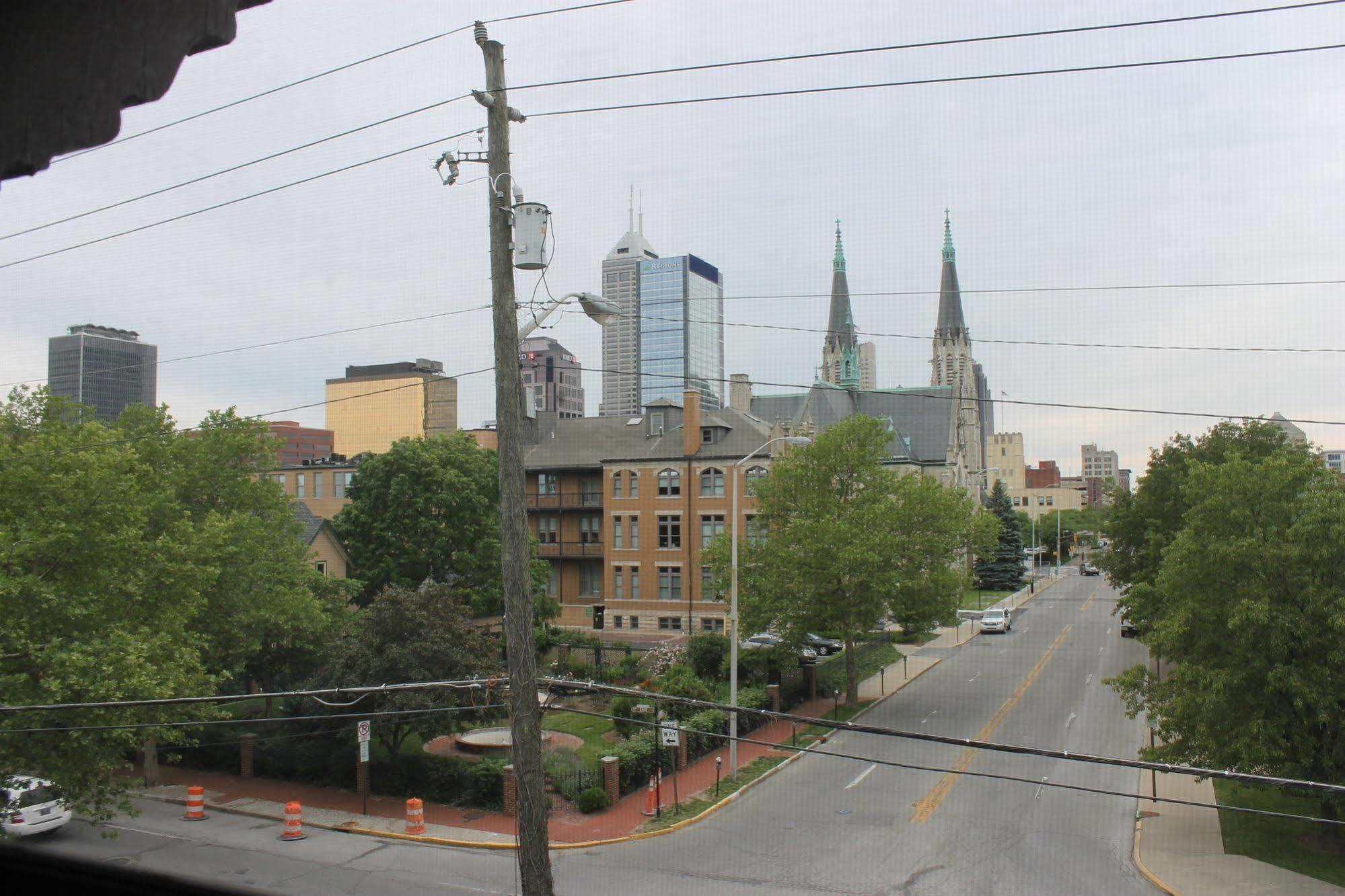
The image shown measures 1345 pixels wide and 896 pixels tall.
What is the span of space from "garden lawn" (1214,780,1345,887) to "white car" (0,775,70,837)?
66.5ft

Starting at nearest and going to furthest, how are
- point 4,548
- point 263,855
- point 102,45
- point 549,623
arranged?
1. point 102,45
2. point 4,548
3. point 263,855
4. point 549,623

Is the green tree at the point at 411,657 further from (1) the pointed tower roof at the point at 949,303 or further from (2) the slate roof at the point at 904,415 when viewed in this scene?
(1) the pointed tower roof at the point at 949,303

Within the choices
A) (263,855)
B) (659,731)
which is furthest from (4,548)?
(659,731)

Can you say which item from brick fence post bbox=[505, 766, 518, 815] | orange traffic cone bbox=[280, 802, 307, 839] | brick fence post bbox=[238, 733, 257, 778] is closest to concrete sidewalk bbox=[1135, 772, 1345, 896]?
brick fence post bbox=[505, 766, 518, 815]

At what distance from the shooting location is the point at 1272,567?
17.5 m

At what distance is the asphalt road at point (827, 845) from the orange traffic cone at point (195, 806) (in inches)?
12.1

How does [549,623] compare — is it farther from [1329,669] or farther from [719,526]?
[1329,669]

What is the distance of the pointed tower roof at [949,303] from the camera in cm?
10219

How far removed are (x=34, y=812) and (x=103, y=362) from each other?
8.20 metres

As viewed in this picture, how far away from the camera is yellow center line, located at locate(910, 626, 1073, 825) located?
2103cm

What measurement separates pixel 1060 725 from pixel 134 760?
83.4 ft

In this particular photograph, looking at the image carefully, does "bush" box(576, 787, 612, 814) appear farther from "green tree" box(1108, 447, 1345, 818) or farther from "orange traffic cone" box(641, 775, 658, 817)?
"green tree" box(1108, 447, 1345, 818)

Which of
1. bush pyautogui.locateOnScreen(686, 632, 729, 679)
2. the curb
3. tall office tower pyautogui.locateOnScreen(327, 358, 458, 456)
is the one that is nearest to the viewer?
the curb

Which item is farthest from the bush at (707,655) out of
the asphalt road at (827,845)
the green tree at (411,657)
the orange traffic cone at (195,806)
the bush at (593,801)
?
the orange traffic cone at (195,806)
